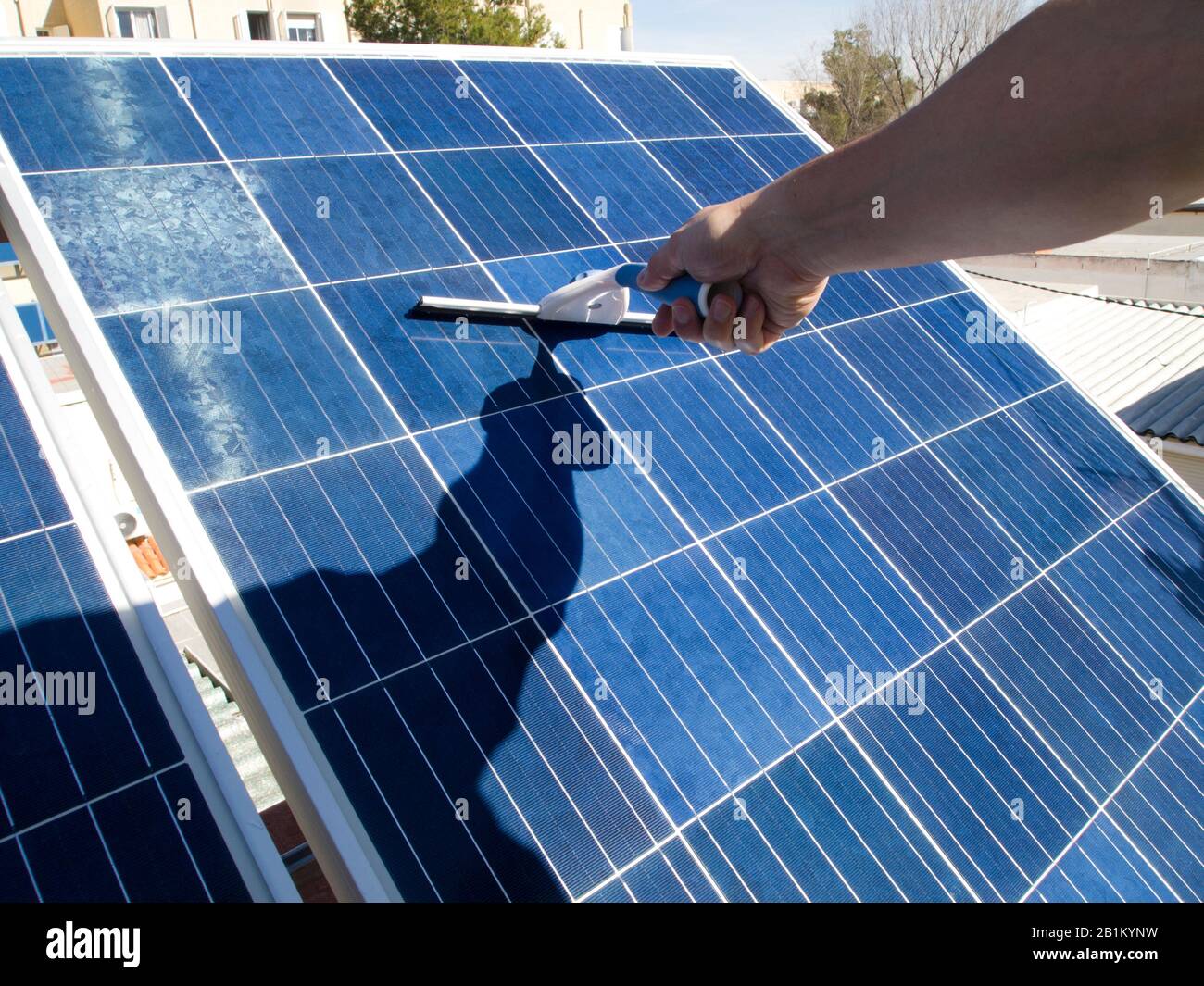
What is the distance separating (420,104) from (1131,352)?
1493 centimetres

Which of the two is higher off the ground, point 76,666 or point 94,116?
point 94,116

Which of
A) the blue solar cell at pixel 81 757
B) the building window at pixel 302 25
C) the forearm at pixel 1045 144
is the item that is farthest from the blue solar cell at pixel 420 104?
the building window at pixel 302 25

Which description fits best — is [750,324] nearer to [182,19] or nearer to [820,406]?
[820,406]

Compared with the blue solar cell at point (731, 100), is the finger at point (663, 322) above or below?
below

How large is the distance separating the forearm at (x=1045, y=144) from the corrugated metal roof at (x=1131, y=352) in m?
11.9

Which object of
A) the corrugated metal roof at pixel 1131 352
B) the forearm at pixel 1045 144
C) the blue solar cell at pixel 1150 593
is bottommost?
the corrugated metal roof at pixel 1131 352

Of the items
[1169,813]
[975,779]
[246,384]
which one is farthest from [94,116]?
[1169,813]

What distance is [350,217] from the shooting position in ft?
19.9

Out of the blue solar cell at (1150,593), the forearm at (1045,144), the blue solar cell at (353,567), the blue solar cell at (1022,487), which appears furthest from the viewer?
the blue solar cell at (1022,487)

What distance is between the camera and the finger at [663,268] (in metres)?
4.65

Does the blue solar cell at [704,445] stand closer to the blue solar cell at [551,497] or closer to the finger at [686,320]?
the blue solar cell at [551,497]

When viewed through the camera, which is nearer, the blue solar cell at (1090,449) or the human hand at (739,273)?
the human hand at (739,273)
